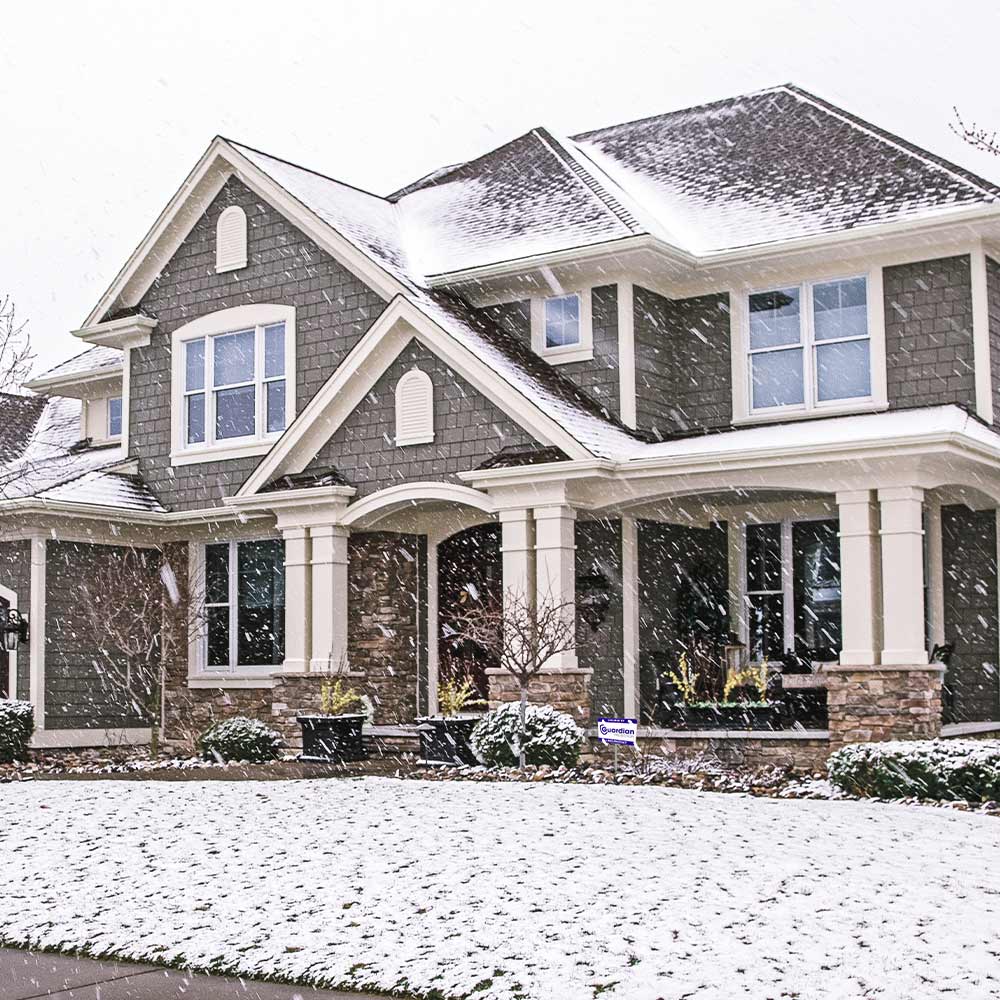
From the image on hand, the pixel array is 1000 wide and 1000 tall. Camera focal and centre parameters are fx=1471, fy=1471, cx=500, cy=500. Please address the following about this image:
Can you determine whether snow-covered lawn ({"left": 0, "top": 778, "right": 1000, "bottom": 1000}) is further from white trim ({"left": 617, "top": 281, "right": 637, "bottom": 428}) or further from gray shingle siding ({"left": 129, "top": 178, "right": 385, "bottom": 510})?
gray shingle siding ({"left": 129, "top": 178, "right": 385, "bottom": 510})

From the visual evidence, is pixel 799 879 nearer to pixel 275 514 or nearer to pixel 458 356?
pixel 458 356

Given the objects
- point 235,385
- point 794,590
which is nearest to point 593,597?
point 794,590

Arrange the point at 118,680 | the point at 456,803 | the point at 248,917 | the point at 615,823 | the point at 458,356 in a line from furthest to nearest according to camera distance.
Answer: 1. the point at 118,680
2. the point at 458,356
3. the point at 456,803
4. the point at 615,823
5. the point at 248,917

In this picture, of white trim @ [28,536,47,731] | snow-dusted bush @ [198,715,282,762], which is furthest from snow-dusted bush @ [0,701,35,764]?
snow-dusted bush @ [198,715,282,762]

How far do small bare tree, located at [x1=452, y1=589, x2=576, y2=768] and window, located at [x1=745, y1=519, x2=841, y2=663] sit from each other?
285 cm

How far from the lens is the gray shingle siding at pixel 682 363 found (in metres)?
18.4

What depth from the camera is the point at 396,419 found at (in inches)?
721

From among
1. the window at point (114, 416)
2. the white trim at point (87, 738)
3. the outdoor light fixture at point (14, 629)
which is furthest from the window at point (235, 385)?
the white trim at point (87, 738)

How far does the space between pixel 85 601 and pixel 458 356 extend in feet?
21.6

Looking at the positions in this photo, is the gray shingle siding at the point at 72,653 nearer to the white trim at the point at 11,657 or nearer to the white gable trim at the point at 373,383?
the white trim at the point at 11,657

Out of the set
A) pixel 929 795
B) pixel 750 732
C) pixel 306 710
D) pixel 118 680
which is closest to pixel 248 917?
pixel 929 795

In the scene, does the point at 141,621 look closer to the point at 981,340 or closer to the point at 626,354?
the point at 626,354

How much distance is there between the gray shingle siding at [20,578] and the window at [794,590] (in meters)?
9.62

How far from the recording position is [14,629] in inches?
774
